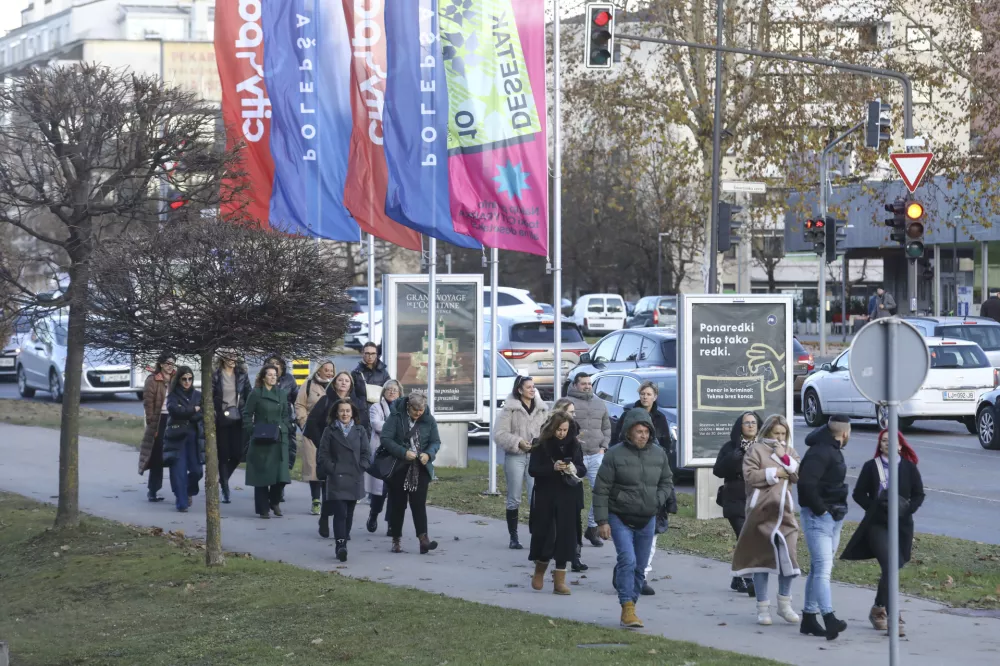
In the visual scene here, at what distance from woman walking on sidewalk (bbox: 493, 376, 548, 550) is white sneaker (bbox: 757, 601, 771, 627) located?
3292mm

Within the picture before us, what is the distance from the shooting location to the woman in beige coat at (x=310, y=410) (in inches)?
630

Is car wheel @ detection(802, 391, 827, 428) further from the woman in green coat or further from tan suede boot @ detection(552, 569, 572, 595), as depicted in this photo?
tan suede boot @ detection(552, 569, 572, 595)

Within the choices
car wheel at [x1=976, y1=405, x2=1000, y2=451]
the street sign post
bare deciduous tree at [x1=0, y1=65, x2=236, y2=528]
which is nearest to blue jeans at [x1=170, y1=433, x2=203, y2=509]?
bare deciduous tree at [x1=0, y1=65, x2=236, y2=528]

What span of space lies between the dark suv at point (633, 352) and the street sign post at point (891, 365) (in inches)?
558

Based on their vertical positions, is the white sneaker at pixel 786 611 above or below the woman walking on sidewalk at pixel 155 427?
below

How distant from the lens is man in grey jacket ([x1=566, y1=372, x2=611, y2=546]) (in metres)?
14.1

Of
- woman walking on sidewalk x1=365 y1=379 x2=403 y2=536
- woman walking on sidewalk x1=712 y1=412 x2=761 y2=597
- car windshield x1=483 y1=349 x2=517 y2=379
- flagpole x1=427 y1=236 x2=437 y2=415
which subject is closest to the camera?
woman walking on sidewalk x1=712 y1=412 x2=761 y2=597

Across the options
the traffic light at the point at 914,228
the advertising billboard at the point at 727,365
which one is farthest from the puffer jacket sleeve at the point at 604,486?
the traffic light at the point at 914,228

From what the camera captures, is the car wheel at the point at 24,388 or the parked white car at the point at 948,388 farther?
the car wheel at the point at 24,388

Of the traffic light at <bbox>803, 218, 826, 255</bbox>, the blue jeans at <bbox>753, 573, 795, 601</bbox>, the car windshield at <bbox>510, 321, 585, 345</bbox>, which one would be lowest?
the blue jeans at <bbox>753, 573, 795, 601</bbox>

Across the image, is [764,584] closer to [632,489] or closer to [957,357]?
[632,489]

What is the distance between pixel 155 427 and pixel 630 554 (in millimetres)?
7992

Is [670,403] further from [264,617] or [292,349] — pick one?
[264,617]

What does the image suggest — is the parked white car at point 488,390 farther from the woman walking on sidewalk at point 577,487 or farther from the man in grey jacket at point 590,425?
the woman walking on sidewalk at point 577,487
